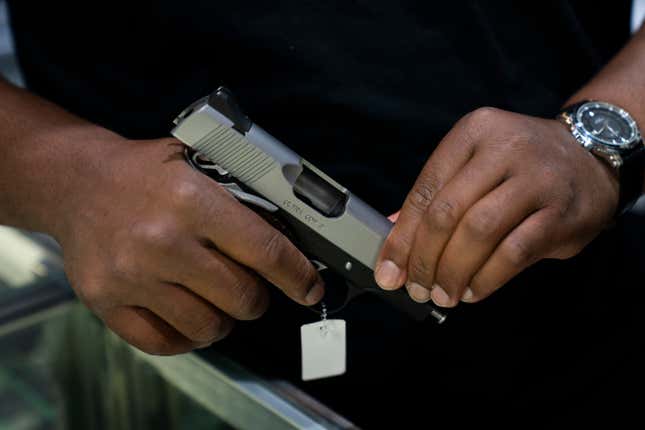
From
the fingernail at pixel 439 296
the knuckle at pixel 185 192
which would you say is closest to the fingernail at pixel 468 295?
the fingernail at pixel 439 296

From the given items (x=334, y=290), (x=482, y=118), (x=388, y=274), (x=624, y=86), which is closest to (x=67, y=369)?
(x=334, y=290)

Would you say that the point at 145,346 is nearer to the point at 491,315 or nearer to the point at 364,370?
the point at 364,370

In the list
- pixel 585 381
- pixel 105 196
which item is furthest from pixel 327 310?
pixel 585 381

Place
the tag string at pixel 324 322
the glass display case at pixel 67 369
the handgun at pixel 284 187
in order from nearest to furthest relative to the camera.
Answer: the handgun at pixel 284 187 → the tag string at pixel 324 322 → the glass display case at pixel 67 369

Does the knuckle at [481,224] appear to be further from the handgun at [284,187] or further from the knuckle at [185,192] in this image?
the knuckle at [185,192]

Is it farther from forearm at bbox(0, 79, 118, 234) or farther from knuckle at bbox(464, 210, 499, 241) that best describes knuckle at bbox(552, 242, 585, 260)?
forearm at bbox(0, 79, 118, 234)

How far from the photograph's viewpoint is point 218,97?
1.87ft

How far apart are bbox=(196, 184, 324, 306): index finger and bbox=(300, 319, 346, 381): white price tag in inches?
3.2

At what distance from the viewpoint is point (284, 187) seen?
0.61m

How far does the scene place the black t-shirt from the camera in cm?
77

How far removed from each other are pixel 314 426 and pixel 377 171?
272mm

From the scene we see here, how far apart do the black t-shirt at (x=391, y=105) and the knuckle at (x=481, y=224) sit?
22 centimetres

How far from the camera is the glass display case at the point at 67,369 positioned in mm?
855

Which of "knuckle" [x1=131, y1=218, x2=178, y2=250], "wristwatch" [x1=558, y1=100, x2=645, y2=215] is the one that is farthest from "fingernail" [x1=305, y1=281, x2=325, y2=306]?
"wristwatch" [x1=558, y1=100, x2=645, y2=215]
